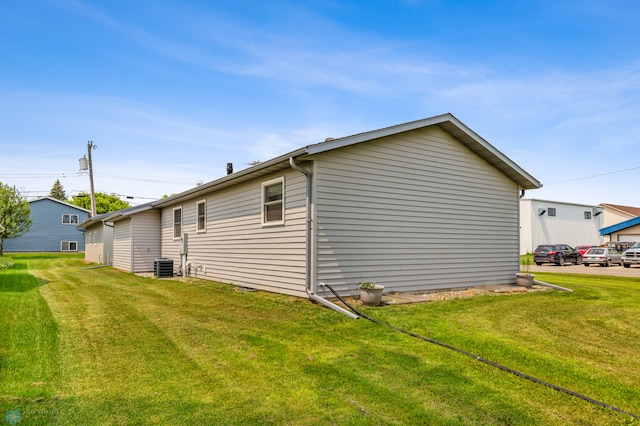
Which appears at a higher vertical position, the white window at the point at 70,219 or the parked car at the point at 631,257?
the white window at the point at 70,219

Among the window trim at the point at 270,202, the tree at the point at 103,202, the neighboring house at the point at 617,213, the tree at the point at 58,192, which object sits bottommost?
the window trim at the point at 270,202

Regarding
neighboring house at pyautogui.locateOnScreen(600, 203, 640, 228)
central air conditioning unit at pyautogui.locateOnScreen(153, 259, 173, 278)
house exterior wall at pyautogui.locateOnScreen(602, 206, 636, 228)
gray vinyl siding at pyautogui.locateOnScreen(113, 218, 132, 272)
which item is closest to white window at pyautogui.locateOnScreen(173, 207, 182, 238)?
central air conditioning unit at pyautogui.locateOnScreen(153, 259, 173, 278)

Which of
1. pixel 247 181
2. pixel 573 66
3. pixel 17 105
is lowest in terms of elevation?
pixel 247 181

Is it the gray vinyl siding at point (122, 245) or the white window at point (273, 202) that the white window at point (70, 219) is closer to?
the gray vinyl siding at point (122, 245)

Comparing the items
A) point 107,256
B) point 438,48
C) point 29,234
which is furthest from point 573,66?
point 29,234

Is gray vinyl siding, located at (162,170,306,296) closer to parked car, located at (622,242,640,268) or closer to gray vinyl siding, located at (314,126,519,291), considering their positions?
gray vinyl siding, located at (314,126,519,291)

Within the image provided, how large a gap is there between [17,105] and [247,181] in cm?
1102

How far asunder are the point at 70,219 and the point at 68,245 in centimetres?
285

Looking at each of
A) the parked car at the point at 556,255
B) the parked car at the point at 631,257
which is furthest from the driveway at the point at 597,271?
the parked car at the point at 556,255

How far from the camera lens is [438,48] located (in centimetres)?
1177

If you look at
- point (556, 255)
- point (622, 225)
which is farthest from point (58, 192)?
point (622, 225)

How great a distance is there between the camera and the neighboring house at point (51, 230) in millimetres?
38812

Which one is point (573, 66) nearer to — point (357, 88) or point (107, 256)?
point (357, 88)

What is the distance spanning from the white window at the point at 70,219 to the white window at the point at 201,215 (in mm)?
35180
